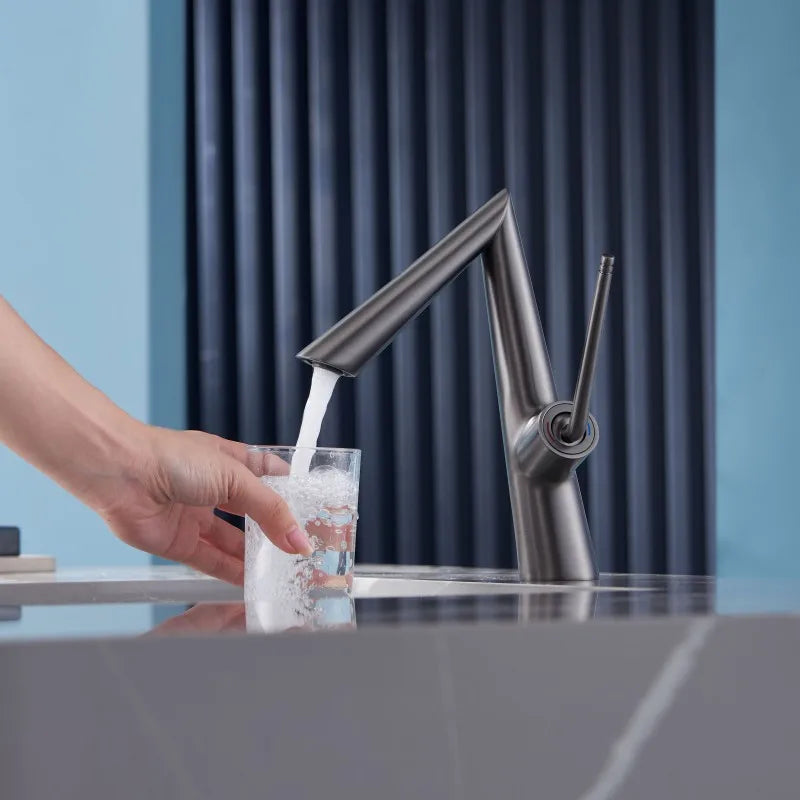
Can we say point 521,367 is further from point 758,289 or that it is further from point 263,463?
point 758,289

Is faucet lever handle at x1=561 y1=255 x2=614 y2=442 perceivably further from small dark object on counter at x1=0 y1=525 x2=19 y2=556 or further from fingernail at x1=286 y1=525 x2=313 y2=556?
small dark object on counter at x1=0 y1=525 x2=19 y2=556

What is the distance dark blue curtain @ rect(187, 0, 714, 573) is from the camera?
241 centimetres

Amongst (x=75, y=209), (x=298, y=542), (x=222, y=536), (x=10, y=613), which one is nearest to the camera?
(x=10, y=613)

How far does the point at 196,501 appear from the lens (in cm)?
65

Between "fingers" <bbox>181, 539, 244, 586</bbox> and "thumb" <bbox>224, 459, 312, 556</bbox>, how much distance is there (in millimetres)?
218

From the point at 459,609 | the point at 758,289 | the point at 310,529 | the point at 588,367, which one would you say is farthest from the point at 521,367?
the point at 758,289

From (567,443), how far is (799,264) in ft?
5.50

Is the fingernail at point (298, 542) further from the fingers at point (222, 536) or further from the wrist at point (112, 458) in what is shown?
the fingers at point (222, 536)

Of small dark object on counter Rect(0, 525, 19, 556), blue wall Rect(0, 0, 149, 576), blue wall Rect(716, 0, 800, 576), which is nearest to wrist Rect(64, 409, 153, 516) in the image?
small dark object on counter Rect(0, 525, 19, 556)

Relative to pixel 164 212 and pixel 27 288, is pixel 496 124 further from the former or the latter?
pixel 27 288

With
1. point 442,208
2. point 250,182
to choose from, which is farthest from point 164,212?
point 442,208

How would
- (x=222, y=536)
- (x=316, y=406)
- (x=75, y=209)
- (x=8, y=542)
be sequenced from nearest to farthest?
(x=316, y=406) → (x=222, y=536) → (x=8, y=542) → (x=75, y=209)

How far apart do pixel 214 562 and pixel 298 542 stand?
0.25 meters

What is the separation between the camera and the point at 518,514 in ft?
2.72
